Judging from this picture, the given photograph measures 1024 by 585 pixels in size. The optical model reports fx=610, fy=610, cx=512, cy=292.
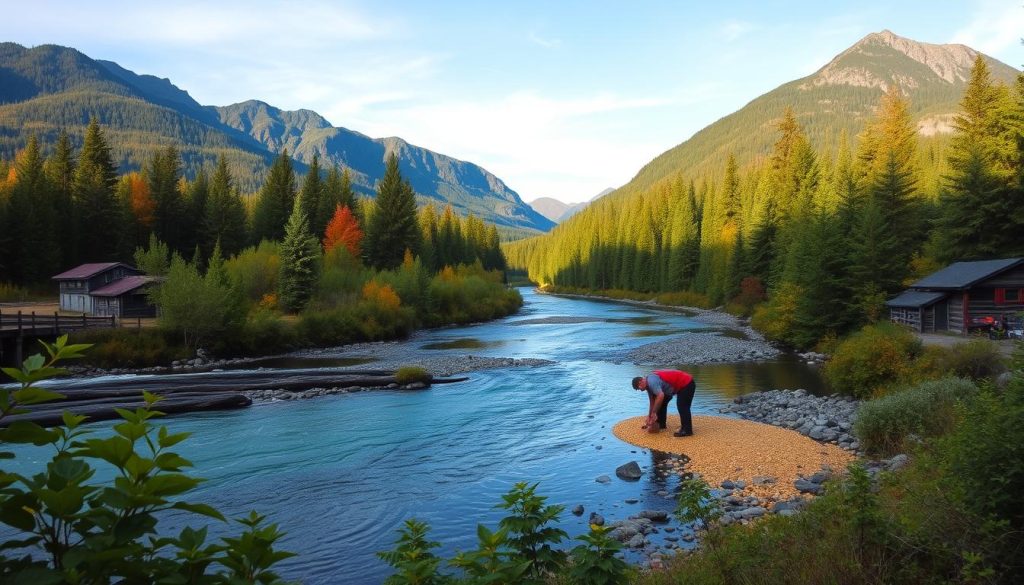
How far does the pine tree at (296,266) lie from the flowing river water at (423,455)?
23546mm

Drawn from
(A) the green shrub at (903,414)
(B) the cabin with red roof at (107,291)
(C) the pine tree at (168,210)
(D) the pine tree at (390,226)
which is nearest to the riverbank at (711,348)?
(A) the green shrub at (903,414)

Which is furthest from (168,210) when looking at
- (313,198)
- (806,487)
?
(806,487)

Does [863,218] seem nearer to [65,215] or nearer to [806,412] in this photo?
[806,412]

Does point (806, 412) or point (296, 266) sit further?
point (296, 266)

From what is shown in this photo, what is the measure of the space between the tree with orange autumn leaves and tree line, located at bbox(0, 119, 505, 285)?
236mm

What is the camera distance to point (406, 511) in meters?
13.5

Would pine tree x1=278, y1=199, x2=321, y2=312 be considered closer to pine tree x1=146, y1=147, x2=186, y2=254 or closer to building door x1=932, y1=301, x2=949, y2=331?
pine tree x1=146, y1=147, x2=186, y2=254

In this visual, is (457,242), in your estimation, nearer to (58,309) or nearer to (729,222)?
(729,222)

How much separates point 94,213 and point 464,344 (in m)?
43.3

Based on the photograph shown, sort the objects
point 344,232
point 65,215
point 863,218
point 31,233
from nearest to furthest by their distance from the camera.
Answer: point 863,218 → point 31,233 → point 65,215 → point 344,232

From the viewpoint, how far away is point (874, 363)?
2388 cm

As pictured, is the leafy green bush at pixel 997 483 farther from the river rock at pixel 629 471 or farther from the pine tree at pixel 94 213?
the pine tree at pixel 94 213

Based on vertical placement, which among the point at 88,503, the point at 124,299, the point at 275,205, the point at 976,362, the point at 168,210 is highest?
the point at 275,205

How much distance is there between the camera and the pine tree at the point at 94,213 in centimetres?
6150
